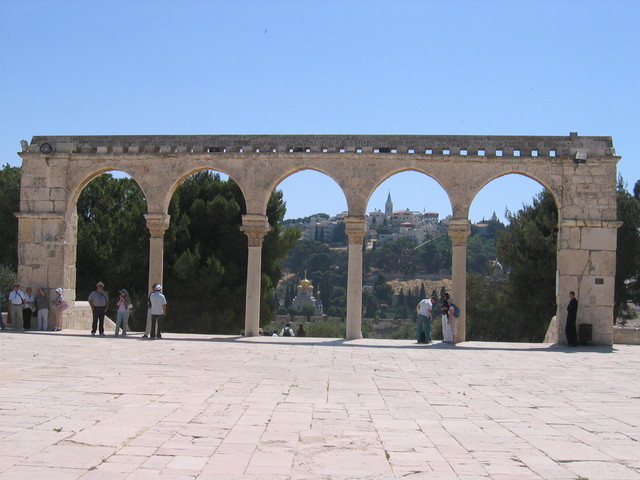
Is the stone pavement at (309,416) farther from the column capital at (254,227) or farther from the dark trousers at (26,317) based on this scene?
the column capital at (254,227)

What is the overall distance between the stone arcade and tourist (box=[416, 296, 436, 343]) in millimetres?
916

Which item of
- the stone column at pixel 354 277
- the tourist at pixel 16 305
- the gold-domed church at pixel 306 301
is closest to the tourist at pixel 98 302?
the tourist at pixel 16 305

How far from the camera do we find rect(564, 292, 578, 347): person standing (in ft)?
56.9

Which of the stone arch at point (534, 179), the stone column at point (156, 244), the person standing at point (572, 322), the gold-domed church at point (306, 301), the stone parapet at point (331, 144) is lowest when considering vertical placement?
the gold-domed church at point (306, 301)

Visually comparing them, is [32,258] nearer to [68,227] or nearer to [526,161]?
[68,227]

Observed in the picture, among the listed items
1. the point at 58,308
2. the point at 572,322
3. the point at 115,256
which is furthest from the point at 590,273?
the point at 115,256

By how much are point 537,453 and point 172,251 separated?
77.5 ft

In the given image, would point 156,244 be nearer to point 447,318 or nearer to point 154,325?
point 154,325

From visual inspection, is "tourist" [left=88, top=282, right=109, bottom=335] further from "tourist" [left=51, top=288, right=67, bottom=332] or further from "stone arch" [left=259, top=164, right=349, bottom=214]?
"stone arch" [left=259, top=164, right=349, bottom=214]

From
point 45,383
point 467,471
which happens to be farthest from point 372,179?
point 467,471

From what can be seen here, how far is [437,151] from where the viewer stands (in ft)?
61.1

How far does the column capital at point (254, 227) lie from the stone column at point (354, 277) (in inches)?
91.3

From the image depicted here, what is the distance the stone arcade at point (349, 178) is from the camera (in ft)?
59.4

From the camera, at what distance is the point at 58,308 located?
62.4ft
